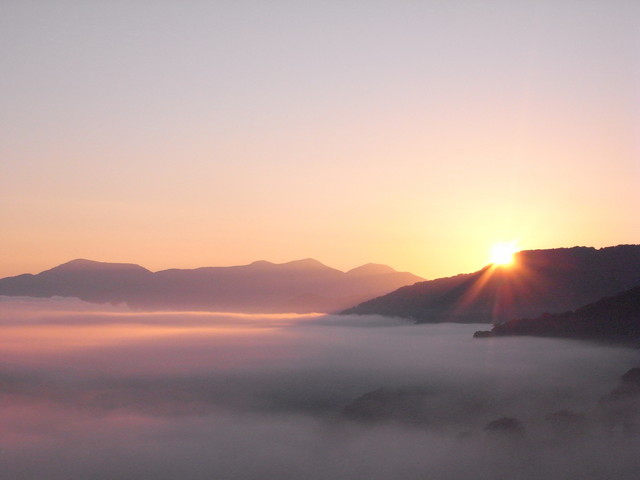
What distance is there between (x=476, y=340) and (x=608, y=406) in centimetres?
7005

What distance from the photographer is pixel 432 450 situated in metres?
142

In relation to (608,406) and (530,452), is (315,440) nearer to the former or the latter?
(530,452)

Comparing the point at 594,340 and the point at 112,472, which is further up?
the point at 594,340

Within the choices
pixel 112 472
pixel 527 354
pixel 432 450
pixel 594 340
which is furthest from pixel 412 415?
pixel 112 472

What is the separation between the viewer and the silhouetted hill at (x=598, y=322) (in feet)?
452

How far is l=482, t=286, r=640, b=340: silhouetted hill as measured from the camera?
138 meters

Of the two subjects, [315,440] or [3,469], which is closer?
[315,440]

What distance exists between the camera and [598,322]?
472 ft

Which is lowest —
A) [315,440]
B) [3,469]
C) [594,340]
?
[3,469]

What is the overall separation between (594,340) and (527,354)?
19195mm

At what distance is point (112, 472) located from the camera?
172 meters

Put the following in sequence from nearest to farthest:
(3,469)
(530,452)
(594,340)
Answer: (530,452)
(594,340)
(3,469)

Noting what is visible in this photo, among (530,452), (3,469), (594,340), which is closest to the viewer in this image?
(530,452)

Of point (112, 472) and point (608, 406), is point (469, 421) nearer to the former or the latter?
point (608, 406)
